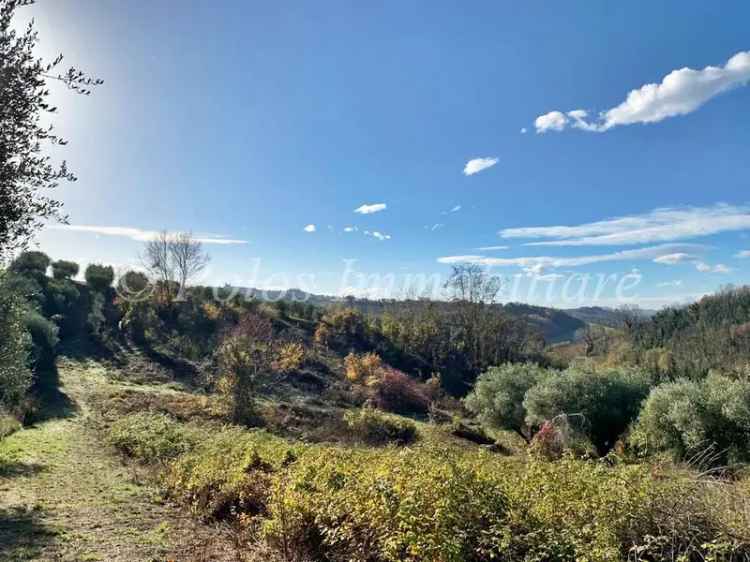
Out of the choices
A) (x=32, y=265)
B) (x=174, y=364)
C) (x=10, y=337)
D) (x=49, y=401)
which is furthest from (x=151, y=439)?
(x=32, y=265)

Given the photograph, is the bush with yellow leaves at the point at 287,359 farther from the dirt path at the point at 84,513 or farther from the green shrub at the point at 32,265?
the green shrub at the point at 32,265

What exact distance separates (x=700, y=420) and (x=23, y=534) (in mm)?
16426

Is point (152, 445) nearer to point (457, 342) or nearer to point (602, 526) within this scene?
point (602, 526)

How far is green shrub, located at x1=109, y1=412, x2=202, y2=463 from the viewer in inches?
462

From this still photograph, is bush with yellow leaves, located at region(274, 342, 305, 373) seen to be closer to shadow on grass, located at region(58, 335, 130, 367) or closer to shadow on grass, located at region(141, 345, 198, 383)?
shadow on grass, located at region(141, 345, 198, 383)

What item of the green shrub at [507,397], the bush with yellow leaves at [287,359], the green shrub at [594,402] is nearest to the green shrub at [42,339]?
the bush with yellow leaves at [287,359]

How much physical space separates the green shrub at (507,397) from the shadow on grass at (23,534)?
17830 mm

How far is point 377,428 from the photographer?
64.2ft

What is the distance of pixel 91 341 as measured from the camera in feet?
106

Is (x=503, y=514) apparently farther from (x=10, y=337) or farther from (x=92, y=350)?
(x=92, y=350)

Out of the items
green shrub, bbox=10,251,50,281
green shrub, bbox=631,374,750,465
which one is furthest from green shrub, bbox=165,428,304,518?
green shrub, bbox=10,251,50,281

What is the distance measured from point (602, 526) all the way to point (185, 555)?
5.01 meters

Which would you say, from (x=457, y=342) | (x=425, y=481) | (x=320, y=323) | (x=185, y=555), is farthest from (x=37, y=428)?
(x=457, y=342)

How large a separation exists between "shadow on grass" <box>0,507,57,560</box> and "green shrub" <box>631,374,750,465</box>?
13461 millimetres
